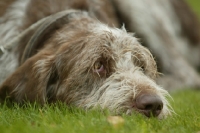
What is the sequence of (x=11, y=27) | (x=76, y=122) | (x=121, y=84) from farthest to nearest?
(x=11, y=27) → (x=121, y=84) → (x=76, y=122)

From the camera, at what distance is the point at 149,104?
15.1 ft

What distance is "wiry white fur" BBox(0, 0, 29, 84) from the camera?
6.30 meters

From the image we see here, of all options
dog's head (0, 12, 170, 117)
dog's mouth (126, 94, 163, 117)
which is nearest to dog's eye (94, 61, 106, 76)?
dog's head (0, 12, 170, 117)

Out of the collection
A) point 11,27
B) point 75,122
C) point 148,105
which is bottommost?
point 148,105

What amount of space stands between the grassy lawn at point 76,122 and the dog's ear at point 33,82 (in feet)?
0.65

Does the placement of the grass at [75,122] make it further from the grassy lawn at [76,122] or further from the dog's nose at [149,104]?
the dog's nose at [149,104]

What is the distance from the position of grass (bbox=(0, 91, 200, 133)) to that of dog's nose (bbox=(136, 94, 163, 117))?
0.16 m

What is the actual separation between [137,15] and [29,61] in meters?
4.02

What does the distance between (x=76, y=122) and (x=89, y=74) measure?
46.1 inches

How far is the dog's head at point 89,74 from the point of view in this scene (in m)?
5.02

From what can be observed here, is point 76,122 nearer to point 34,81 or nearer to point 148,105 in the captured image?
point 148,105

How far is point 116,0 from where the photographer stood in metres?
8.89

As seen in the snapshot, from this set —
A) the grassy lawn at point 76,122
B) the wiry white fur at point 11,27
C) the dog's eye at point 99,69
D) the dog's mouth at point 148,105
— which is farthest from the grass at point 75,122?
the wiry white fur at point 11,27

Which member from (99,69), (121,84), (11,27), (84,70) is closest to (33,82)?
(84,70)
